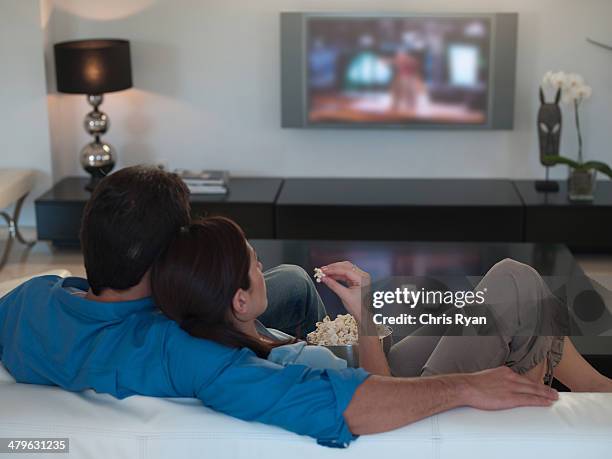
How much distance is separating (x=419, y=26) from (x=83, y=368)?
12.9 feet

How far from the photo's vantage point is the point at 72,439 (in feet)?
→ 5.56

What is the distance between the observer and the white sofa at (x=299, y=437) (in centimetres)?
166

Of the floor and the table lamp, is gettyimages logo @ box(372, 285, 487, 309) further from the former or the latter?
the table lamp

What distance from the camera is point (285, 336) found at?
94.3 inches

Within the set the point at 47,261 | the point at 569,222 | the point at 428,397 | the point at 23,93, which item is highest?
the point at 23,93

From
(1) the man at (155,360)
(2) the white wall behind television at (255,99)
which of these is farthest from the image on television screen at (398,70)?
(1) the man at (155,360)

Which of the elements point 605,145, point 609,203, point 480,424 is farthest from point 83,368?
point 605,145

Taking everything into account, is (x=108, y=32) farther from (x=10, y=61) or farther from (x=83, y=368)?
(x=83, y=368)

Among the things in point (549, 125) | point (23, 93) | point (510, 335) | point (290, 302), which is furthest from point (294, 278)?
point (23, 93)

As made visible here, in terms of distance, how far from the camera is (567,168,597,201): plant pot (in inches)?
202

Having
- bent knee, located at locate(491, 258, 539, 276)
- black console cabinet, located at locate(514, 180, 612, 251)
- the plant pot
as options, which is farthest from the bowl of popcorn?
the plant pot

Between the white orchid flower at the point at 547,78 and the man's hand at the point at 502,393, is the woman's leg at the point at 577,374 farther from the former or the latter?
the white orchid flower at the point at 547,78

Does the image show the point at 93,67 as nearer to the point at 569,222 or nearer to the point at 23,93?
the point at 23,93

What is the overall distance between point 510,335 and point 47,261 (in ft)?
12.0
